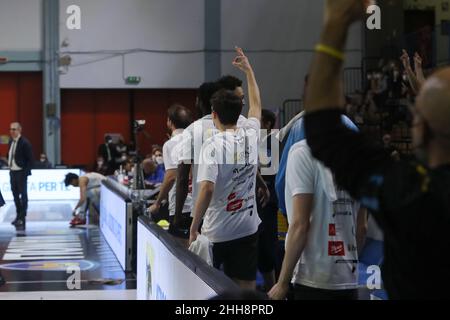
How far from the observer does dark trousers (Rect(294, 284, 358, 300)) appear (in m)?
3.73

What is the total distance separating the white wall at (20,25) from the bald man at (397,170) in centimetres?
2348

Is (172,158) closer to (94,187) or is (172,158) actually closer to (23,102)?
(94,187)

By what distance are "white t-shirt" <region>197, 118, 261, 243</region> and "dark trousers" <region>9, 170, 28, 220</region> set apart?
1108 cm

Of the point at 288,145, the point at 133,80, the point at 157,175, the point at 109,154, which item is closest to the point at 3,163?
the point at 109,154

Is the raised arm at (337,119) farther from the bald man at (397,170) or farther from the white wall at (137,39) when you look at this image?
the white wall at (137,39)

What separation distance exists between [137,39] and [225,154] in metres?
19.8

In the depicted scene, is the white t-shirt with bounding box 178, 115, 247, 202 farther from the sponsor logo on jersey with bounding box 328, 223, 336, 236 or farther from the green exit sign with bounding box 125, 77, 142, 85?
the green exit sign with bounding box 125, 77, 142, 85

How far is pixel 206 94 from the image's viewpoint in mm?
6059

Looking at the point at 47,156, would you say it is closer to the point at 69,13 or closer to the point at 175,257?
the point at 69,13

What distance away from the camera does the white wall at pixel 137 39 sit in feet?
79.9

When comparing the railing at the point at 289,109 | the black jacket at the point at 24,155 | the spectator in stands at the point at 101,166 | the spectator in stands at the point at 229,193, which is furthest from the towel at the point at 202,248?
the spectator in stands at the point at 101,166

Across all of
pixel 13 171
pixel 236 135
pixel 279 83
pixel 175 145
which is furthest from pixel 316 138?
pixel 279 83

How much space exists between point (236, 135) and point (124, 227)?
552 centimetres

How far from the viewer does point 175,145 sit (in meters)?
7.10
